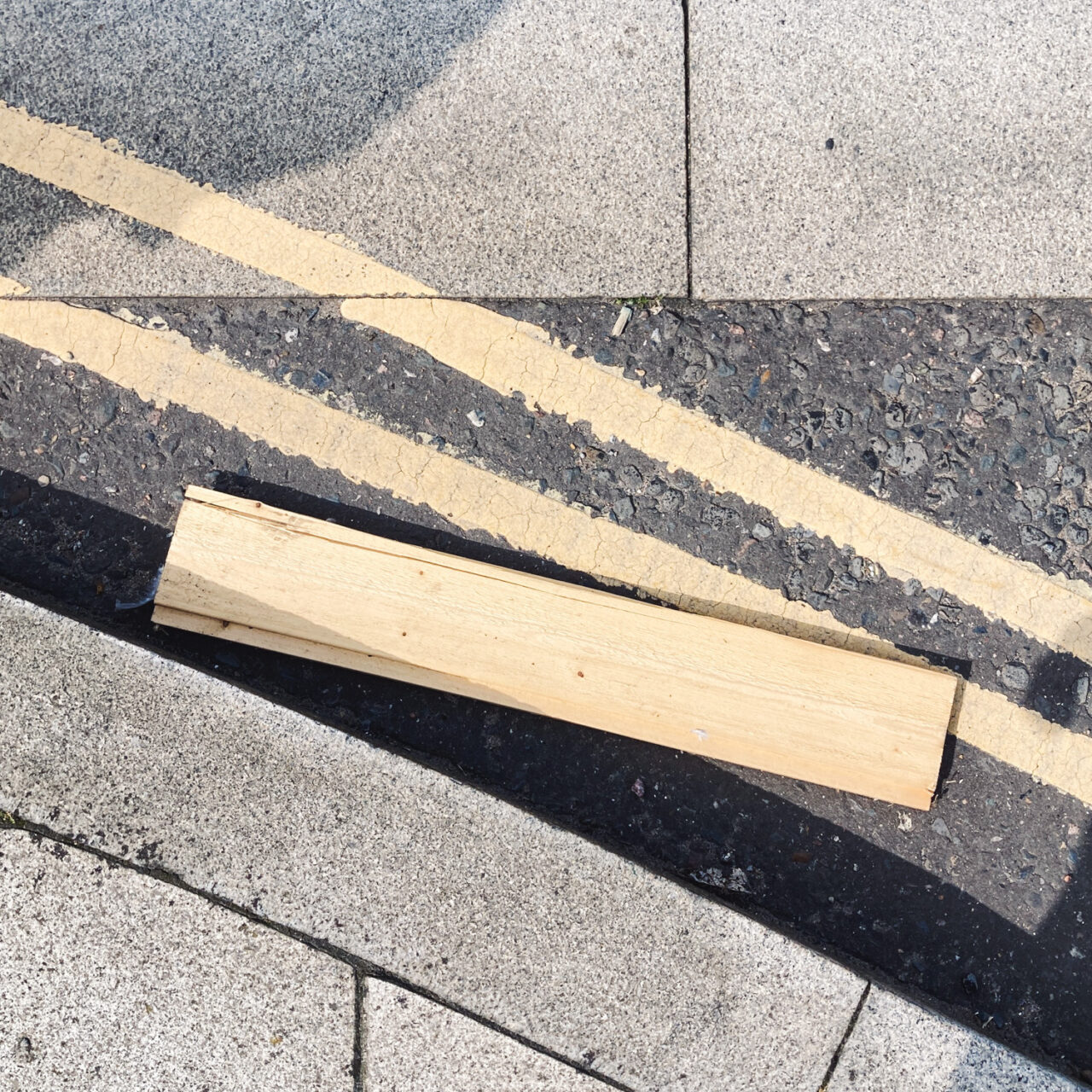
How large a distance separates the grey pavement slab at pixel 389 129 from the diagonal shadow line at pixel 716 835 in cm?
99

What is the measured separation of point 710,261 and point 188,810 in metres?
2.15

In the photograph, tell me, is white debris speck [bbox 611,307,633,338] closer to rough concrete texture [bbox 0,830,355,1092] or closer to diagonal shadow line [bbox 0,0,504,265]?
diagonal shadow line [bbox 0,0,504,265]

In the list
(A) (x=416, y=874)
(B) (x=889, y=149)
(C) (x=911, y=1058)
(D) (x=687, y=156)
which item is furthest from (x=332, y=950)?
(B) (x=889, y=149)

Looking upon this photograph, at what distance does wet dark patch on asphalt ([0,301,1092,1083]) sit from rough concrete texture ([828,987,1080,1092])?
0.23 metres

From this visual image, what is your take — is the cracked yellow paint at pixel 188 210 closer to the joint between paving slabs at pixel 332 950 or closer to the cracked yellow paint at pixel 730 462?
the cracked yellow paint at pixel 730 462

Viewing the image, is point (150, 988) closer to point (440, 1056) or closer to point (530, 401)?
point (440, 1056)

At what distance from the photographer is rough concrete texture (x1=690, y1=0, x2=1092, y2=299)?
2672mm

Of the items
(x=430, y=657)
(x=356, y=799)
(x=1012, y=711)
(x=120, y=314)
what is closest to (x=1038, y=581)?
(x=1012, y=711)

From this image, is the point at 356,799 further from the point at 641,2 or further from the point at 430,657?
the point at 641,2

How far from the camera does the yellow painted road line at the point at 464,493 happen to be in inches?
102

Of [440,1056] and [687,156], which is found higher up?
[687,156]

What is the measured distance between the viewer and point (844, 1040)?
2320 millimetres

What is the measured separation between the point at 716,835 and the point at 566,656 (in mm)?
721

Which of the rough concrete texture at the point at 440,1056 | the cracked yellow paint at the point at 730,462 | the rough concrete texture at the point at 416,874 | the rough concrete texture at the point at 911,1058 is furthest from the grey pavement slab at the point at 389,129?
the rough concrete texture at the point at 911,1058
